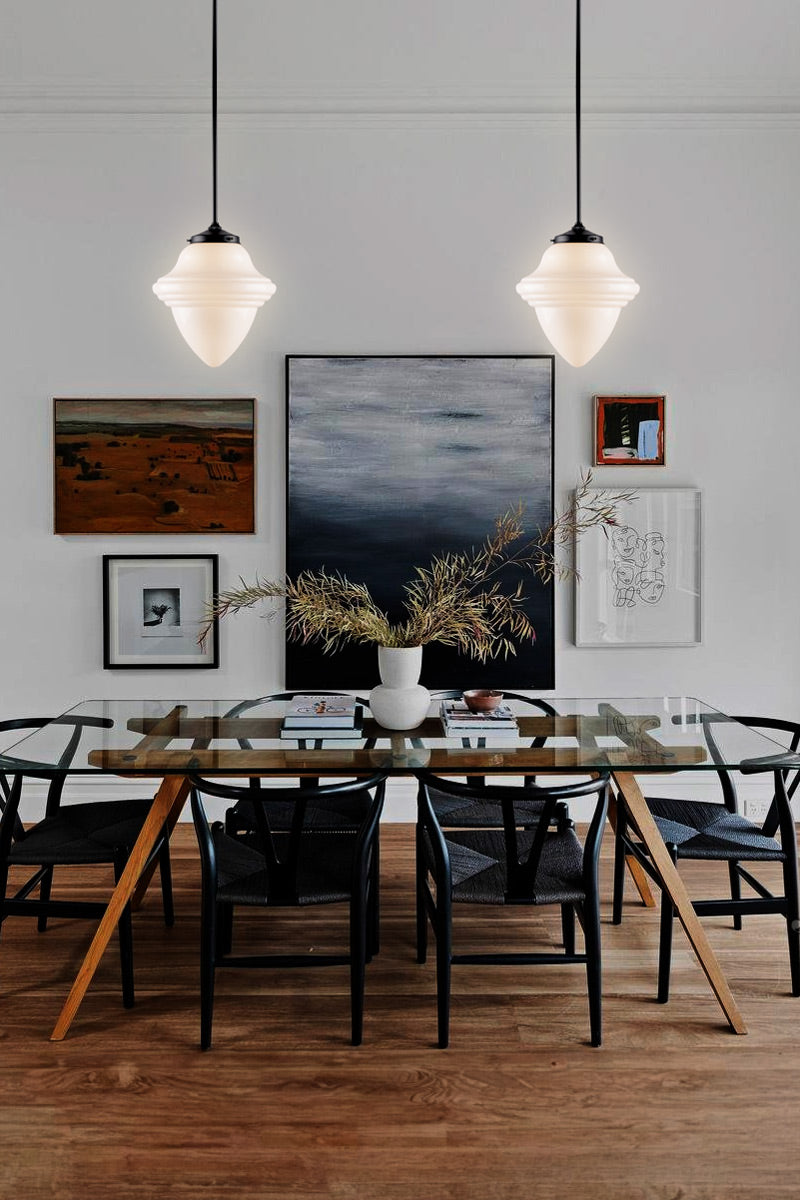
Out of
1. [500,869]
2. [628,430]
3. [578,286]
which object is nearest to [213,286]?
[578,286]

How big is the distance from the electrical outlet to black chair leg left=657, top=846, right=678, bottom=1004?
189cm

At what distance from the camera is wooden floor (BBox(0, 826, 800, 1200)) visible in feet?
6.73

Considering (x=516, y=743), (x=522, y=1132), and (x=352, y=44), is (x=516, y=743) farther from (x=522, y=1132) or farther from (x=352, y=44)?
(x=352, y=44)

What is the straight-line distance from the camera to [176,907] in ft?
11.5

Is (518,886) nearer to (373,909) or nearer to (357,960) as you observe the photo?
(357,960)

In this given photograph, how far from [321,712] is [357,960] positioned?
86 cm

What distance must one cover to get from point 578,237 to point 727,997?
205 centimetres

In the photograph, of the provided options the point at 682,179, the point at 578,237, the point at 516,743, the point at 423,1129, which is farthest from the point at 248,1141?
the point at 682,179

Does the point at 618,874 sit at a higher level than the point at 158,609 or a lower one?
lower

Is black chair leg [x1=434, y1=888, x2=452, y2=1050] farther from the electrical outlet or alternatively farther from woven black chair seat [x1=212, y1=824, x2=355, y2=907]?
the electrical outlet

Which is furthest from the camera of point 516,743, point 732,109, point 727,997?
point 732,109

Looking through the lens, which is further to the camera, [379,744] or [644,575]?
[644,575]

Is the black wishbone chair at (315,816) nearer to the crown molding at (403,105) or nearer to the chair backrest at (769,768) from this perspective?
the chair backrest at (769,768)

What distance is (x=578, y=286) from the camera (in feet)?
8.77
